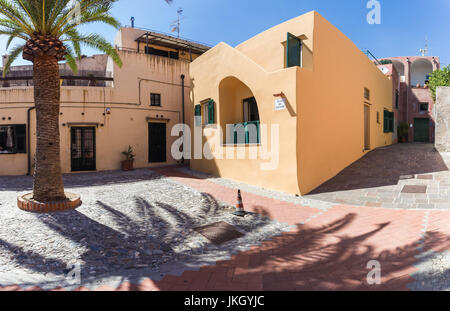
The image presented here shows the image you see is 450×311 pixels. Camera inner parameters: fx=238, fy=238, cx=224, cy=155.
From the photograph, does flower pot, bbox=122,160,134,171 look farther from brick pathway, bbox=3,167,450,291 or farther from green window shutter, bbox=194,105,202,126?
brick pathway, bbox=3,167,450,291

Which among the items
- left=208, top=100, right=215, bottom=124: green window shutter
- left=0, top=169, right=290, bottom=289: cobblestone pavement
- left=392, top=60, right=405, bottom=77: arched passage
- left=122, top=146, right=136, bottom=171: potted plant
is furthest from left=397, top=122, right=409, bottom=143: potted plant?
left=122, top=146, right=136, bottom=171: potted plant

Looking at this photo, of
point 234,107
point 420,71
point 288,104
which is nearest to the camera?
point 288,104

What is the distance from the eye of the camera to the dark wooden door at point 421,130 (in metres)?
21.3

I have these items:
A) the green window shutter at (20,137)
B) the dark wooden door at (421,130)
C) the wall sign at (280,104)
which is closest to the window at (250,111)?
the wall sign at (280,104)

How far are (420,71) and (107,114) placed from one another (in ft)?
104

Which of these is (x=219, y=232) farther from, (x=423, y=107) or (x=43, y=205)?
(x=423, y=107)

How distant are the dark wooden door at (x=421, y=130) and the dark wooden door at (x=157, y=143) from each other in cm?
2194

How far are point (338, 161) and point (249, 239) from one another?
20.2 ft

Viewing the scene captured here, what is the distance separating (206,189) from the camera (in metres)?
8.22

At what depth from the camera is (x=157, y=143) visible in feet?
47.0

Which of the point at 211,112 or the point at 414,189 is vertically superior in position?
the point at 211,112

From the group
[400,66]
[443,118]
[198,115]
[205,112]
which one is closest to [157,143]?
[198,115]

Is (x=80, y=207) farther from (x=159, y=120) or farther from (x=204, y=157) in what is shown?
(x=159, y=120)
